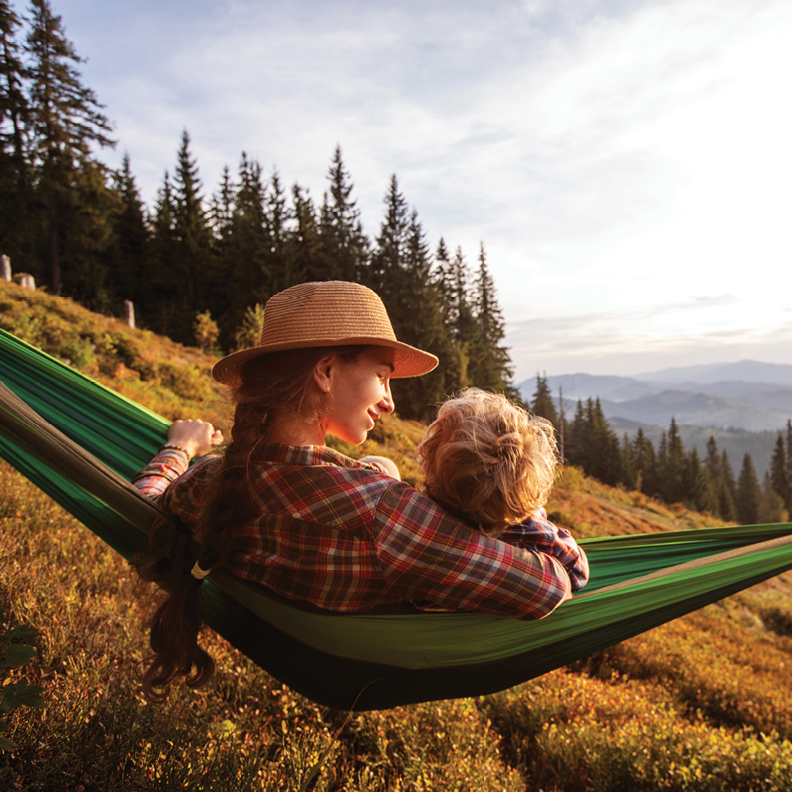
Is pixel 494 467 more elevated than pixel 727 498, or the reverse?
pixel 494 467

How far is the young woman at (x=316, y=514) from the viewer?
3.60 feet

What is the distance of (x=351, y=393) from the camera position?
1334 millimetres

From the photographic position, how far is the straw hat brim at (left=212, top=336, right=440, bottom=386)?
4.09 ft

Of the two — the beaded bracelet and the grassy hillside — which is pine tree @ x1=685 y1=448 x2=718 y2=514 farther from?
the beaded bracelet

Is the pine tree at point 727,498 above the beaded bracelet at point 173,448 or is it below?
below

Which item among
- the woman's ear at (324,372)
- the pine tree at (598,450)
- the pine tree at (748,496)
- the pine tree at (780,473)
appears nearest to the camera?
the woman's ear at (324,372)

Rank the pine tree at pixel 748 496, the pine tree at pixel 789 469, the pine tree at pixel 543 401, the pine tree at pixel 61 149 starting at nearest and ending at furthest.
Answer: the pine tree at pixel 61 149 < the pine tree at pixel 543 401 < the pine tree at pixel 748 496 < the pine tree at pixel 789 469

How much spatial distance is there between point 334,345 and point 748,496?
70528 millimetres

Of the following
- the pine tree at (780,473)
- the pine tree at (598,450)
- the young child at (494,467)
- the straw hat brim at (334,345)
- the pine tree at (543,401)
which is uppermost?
the straw hat brim at (334,345)

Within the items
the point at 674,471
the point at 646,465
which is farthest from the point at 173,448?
the point at 646,465

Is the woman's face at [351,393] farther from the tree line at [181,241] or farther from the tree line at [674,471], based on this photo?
the tree line at [674,471]

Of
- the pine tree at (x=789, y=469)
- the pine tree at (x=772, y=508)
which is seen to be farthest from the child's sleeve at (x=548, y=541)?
the pine tree at (x=789, y=469)

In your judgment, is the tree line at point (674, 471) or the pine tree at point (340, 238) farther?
the tree line at point (674, 471)

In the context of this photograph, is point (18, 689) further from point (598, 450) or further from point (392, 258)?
point (598, 450)
